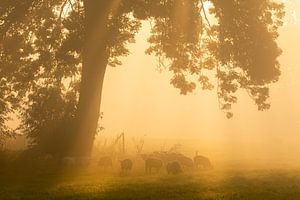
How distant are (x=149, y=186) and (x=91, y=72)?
586 inches

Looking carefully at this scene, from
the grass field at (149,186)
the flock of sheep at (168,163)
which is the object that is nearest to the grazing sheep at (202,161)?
the flock of sheep at (168,163)

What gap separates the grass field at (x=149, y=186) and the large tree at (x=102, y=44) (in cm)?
724

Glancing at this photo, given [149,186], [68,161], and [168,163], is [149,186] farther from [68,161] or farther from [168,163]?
[68,161]

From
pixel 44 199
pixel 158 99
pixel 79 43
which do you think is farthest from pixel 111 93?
pixel 44 199

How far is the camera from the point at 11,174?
27500 millimetres

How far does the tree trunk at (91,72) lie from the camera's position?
34.0 metres

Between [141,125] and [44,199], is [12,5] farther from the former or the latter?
[141,125]

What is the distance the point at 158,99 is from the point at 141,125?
36.5 meters

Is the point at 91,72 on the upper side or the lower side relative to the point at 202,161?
upper

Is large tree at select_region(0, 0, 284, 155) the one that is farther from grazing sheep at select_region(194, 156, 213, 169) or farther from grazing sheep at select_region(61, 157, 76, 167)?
grazing sheep at select_region(194, 156, 213, 169)

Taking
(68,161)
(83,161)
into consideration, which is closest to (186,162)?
(83,161)

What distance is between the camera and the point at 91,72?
3588 centimetres

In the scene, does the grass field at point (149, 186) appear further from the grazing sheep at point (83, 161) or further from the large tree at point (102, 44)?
the large tree at point (102, 44)

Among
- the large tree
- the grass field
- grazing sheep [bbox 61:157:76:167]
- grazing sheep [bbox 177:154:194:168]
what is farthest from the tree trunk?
grazing sheep [bbox 177:154:194:168]
